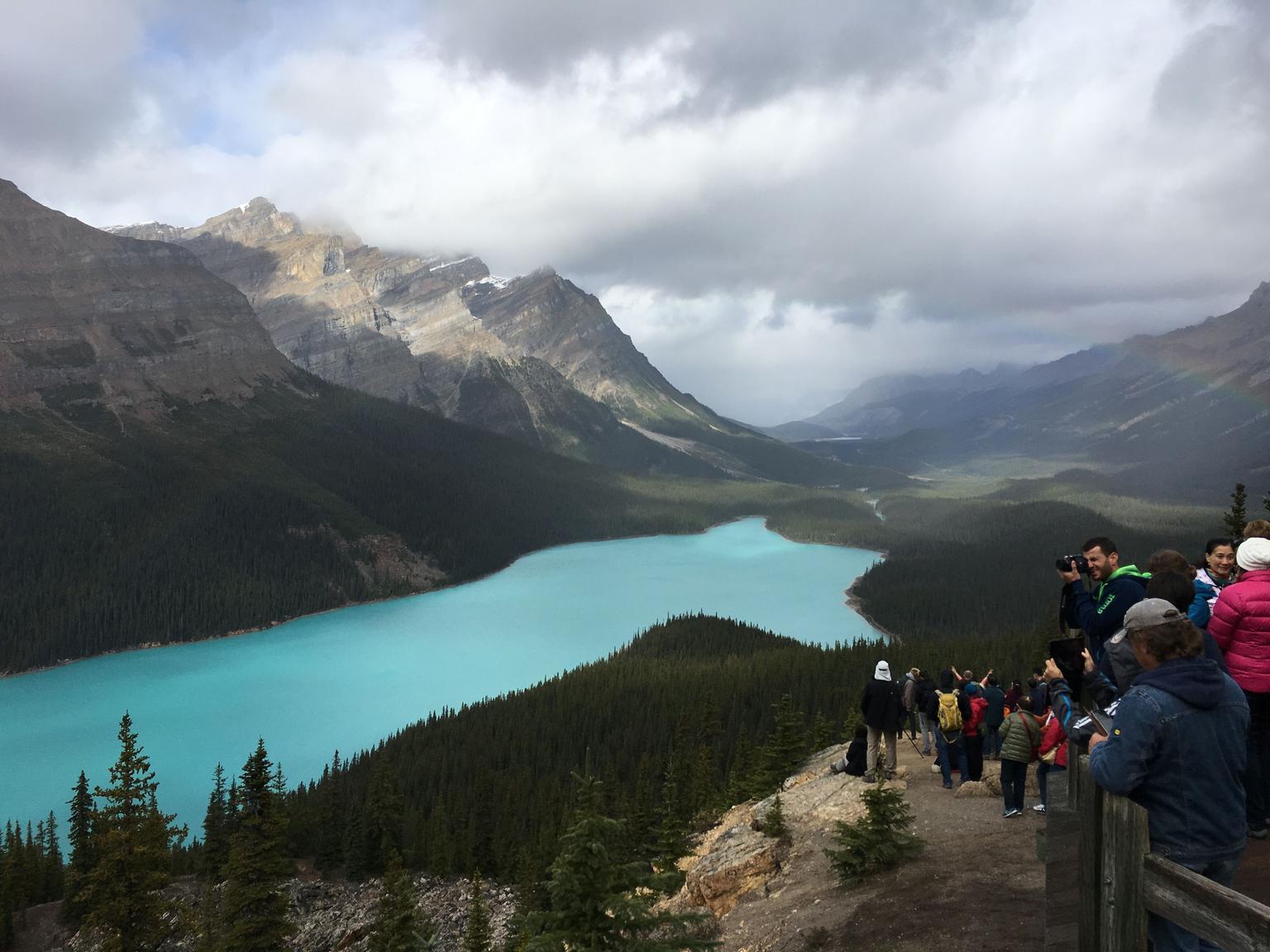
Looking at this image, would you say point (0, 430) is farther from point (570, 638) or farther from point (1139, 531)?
point (1139, 531)

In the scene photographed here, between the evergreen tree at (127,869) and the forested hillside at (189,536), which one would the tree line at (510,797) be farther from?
the forested hillside at (189,536)

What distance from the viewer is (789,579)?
533 feet

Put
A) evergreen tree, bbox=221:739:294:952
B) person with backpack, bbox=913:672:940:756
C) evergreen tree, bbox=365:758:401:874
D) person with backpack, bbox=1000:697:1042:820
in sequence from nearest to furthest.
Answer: person with backpack, bbox=1000:697:1042:820 < person with backpack, bbox=913:672:940:756 < evergreen tree, bbox=221:739:294:952 < evergreen tree, bbox=365:758:401:874

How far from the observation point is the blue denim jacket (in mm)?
5160

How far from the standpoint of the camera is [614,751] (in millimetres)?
62156

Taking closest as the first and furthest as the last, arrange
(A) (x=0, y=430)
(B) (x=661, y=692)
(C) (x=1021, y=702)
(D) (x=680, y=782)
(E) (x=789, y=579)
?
(C) (x=1021, y=702) < (D) (x=680, y=782) < (B) (x=661, y=692) < (A) (x=0, y=430) < (E) (x=789, y=579)

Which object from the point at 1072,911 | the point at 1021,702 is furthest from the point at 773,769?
the point at 1072,911

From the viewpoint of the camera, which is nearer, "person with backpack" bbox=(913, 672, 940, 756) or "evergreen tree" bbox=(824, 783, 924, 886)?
"evergreen tree" bbox=(824, 783, 924, 886)

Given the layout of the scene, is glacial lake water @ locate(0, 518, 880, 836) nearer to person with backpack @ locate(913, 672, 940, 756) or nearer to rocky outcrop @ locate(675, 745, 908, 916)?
rocky outcrop @ locate(675, 745, 908, 916)

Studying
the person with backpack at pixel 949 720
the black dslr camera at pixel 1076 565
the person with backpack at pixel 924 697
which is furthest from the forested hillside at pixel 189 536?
the black dslr camera at pixel 1076 565

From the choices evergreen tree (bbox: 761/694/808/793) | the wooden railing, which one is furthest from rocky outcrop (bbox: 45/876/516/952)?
the wooden railing

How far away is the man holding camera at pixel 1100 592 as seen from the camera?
9.69 meters

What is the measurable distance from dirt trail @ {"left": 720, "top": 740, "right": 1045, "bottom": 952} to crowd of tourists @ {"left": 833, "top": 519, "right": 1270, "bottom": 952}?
1.50 meters

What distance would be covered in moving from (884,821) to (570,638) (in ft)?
345
